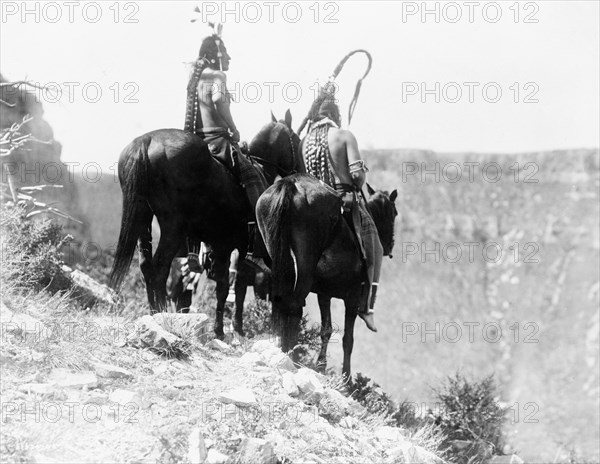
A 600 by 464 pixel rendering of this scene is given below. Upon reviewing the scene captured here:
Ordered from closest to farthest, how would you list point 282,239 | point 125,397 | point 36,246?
point 125,397
point 282,239
point 36,246

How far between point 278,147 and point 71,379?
4.90m

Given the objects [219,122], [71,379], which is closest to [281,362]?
[71,379]

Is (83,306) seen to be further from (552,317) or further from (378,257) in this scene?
(552,317)

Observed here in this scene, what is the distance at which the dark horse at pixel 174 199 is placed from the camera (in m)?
10.4

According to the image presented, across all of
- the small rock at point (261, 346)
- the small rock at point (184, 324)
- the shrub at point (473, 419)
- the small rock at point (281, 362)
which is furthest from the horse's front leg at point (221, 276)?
the shrub at point (473, 419)

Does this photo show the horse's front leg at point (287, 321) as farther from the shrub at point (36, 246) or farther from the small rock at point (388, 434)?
the shrub at point (36, 246)

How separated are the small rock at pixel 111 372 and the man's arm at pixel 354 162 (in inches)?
157

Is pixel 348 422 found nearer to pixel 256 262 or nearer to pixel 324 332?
pixel 324 332

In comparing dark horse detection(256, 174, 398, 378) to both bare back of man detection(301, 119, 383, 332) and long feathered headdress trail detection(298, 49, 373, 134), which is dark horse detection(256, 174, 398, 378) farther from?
long feathered headdress trail detection(298, 49, 373, 134)

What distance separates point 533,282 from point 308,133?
65.4 metres

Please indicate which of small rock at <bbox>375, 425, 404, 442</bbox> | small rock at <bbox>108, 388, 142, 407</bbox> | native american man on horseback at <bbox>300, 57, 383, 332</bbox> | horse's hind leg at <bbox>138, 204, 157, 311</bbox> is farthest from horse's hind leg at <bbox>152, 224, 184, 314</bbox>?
small rock at <bbox>108, 388, 142, 407</bbox>

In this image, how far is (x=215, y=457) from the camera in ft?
21.6

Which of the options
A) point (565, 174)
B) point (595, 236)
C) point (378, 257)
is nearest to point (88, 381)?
point (378, 257)

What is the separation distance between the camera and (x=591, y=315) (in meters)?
66.4
